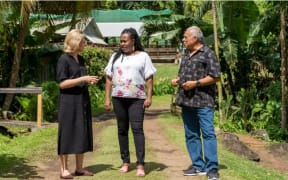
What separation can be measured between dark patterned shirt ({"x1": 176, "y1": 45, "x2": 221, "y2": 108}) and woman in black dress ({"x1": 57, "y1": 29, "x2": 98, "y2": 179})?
1.21 meters

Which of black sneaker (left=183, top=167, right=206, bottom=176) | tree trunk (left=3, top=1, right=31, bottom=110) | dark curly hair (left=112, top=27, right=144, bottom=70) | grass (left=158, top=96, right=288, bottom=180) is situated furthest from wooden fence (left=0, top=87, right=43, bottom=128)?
black sneaker (left=183, top=167, right=206, bottom=176)

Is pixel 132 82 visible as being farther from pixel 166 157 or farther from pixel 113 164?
pixel 166 157

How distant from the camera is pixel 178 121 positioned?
15.2 metres

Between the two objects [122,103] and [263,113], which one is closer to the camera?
[122,103]

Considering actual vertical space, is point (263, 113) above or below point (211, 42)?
below

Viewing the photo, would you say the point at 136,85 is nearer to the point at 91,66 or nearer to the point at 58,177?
the point at 58,177

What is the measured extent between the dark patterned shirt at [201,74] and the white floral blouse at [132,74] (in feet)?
1.61

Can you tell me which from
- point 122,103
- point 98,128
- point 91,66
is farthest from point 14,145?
point 91,66

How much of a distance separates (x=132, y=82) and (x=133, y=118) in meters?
0.45

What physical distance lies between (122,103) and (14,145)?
4.30m

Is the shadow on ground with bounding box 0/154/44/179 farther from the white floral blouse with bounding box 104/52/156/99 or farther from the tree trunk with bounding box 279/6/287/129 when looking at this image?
the tree trunk with bounding box 279/6/287/129

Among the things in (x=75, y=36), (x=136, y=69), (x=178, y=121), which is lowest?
(x=178, y=121)

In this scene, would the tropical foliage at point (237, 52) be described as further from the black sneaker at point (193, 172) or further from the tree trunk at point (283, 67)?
the black sneaker at point (193, 172)

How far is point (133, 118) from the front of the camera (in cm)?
675
